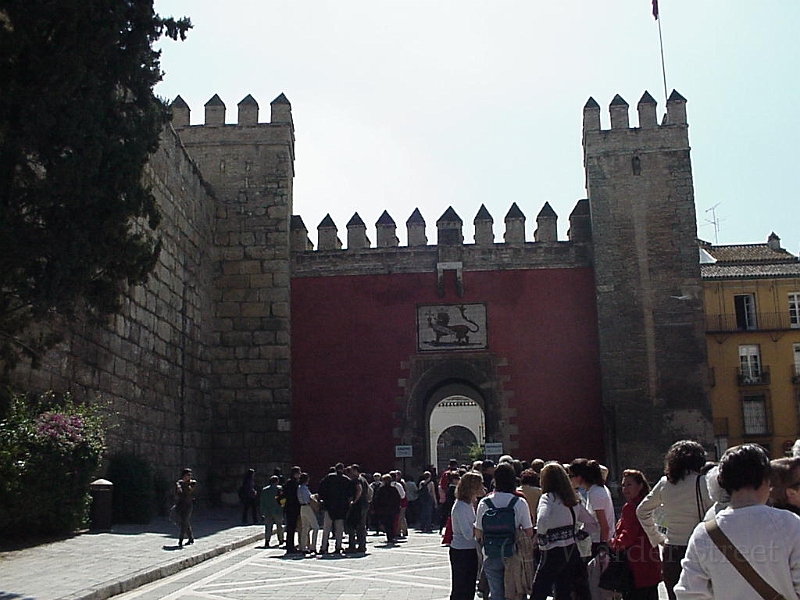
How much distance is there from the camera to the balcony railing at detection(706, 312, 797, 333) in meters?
27.7

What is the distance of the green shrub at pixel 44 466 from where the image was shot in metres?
9.40

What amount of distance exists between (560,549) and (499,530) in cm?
44

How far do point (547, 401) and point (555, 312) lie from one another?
79.0 inches

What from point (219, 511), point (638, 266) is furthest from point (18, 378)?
point (638, 266)

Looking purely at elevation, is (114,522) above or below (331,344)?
below

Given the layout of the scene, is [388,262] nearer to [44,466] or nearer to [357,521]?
[357,521]

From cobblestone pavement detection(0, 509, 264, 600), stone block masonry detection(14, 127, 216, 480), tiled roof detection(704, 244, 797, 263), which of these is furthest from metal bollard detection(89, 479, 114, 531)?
tiled roof detection(704, 244, 797, 263)

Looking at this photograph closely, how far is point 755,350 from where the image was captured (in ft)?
90.6

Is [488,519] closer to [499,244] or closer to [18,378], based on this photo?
[18,378]

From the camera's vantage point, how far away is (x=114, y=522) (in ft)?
42.5

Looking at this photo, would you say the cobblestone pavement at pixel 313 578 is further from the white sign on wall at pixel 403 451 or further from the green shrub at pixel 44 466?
the white sign on wall at pixel 403 451

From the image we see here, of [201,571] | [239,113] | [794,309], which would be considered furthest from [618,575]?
[794,309]

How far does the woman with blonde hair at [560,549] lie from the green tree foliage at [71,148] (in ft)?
16.3

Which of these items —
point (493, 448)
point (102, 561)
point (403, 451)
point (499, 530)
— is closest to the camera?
point (499, 530)
